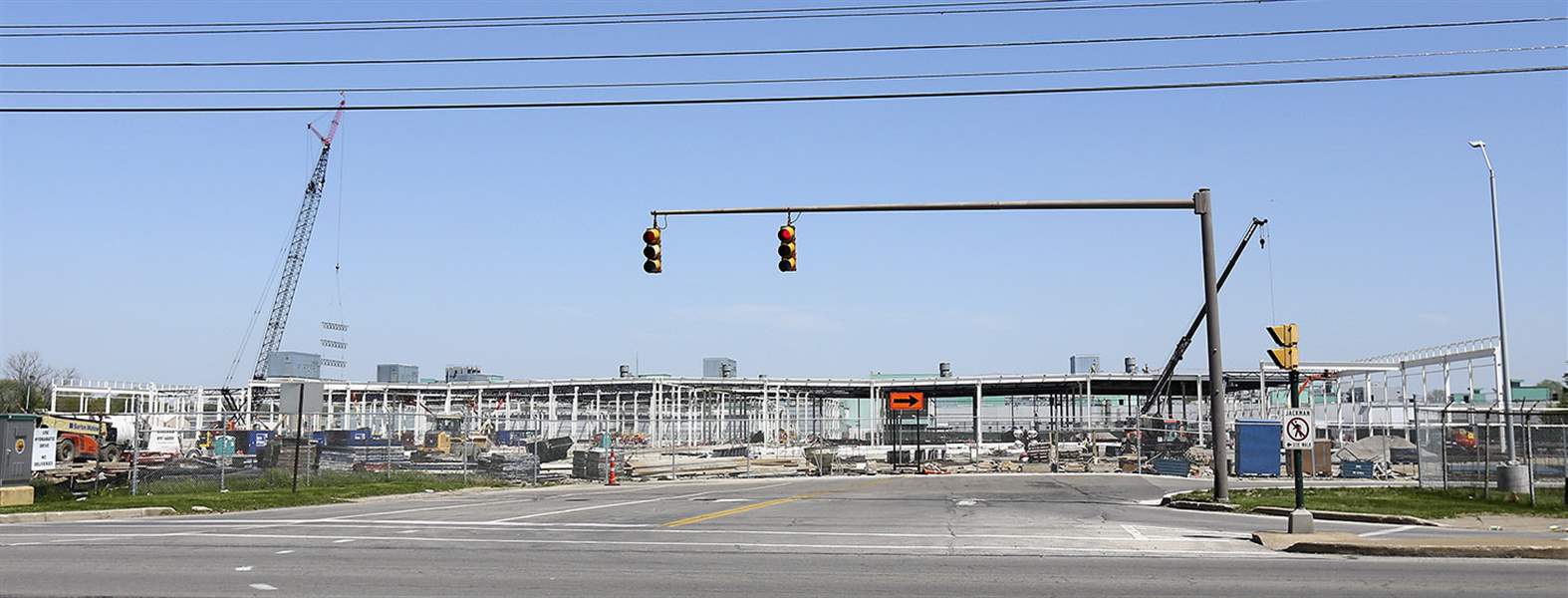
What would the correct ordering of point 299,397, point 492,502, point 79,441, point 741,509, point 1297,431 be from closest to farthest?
point 1297,431, point 741,509, point 492,502, point 299,397, point 79,441

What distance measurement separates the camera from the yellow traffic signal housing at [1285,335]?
20766 mm

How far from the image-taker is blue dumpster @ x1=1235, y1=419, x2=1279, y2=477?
141ft

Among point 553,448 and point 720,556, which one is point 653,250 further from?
point 553,448

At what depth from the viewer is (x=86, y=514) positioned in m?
25.5

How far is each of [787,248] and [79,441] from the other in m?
26.1

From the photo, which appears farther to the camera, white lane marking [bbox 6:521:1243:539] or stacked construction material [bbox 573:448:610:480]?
stacked construction material [bbox 573:448:610:480]

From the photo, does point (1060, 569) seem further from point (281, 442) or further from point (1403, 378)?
point (1403, 378)

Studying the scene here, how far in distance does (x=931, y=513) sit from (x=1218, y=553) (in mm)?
8524

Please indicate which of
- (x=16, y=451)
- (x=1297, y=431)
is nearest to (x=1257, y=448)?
(x=1297, y=431)

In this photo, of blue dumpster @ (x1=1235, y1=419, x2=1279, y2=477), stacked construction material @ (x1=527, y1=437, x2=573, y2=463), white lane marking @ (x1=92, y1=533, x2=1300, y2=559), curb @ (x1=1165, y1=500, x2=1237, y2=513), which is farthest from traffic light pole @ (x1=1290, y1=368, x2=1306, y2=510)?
stacked construction material @ (x1=527, y1=437, x2=573, y2=463)

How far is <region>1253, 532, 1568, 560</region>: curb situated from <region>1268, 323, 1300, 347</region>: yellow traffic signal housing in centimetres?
451

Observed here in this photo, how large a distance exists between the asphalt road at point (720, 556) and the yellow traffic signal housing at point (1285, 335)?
118 inches

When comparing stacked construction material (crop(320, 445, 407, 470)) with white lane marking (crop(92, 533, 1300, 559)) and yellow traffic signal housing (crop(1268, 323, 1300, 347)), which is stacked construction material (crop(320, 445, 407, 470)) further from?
yellow traffic signal housing (crop(1268, 323, 1300, 347))

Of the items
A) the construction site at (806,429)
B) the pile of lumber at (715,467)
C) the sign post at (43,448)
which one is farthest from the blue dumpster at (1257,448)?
the sign post at (43,448)
